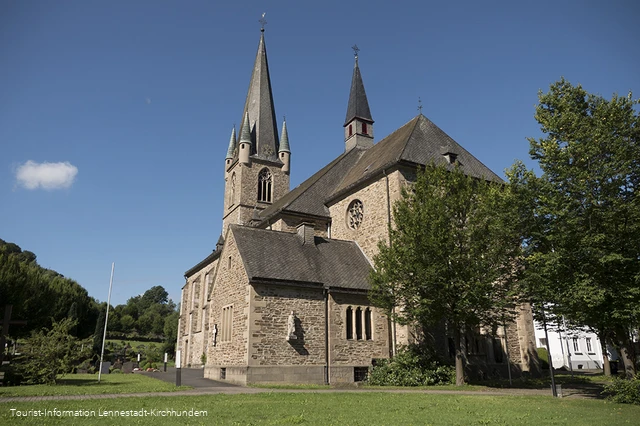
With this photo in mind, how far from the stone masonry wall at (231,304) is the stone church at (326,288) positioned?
5 centimetres

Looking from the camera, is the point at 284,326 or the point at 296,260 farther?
the point at 296,260

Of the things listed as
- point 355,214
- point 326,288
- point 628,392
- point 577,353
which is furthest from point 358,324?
point 577,353

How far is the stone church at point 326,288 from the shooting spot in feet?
65.8

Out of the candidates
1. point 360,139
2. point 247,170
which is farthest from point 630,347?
point 247,170

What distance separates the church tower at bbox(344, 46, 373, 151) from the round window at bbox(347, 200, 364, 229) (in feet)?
39.6

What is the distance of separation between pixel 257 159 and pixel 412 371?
106 ft

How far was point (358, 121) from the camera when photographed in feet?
132

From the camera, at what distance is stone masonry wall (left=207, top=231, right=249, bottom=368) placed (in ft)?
66.4

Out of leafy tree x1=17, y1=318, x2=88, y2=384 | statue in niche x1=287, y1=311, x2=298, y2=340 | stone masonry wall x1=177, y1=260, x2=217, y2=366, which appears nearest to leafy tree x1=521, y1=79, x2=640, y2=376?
statue in niche x1=287, y1=311, x2=298, y2=340

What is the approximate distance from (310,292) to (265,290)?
229 cm

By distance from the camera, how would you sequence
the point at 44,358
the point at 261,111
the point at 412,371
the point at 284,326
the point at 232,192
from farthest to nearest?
the point at 261,111 → the point at 232,192 → the point at 284,326 → the point at 412,371 → the point at 44,358

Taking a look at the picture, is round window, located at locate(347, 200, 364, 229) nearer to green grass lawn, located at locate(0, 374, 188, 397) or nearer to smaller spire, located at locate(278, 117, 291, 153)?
green grass lawn, located at locate(0, 374, 188, 397)

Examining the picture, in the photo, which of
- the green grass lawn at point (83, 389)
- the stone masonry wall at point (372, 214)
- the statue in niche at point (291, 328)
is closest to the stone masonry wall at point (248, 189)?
the stone masonry wall at point (372, 214)

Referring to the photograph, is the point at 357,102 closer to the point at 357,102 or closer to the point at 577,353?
the point at 357,102
